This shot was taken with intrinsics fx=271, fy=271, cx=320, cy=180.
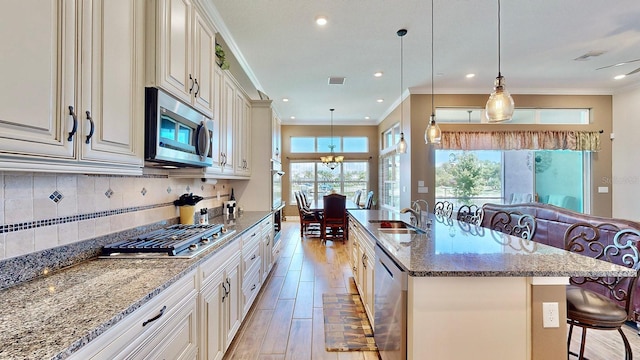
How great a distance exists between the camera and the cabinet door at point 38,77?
0.81m

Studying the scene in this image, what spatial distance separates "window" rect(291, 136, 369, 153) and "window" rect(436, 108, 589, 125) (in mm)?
3286

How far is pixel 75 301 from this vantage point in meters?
0.93

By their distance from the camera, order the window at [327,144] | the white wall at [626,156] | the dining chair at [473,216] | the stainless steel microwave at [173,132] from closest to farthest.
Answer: the stainless steel microwave at [173,132] < the dining chair at [473,216] < the white wall at [626,156] < the window at [327,144]

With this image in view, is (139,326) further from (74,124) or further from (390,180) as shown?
(390,180)

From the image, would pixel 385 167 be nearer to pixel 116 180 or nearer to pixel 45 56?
pixel 116 180

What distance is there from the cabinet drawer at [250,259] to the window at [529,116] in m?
4.57

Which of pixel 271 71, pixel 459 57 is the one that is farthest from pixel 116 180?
pixel 459 57

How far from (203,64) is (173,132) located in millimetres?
740

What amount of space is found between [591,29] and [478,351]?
4120 mm

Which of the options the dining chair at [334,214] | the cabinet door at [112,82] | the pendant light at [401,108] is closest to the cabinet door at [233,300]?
the cabinet door at [112,82]

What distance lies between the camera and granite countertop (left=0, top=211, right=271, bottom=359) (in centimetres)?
69

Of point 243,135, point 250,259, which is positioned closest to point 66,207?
point 250,259

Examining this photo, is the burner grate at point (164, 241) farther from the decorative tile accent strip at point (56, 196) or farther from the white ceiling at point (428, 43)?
the white ceiling at point (428, 43)

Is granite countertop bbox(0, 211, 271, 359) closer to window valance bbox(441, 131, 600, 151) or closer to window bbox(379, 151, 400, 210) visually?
window valance bbox(441, 131, 600, 151)
